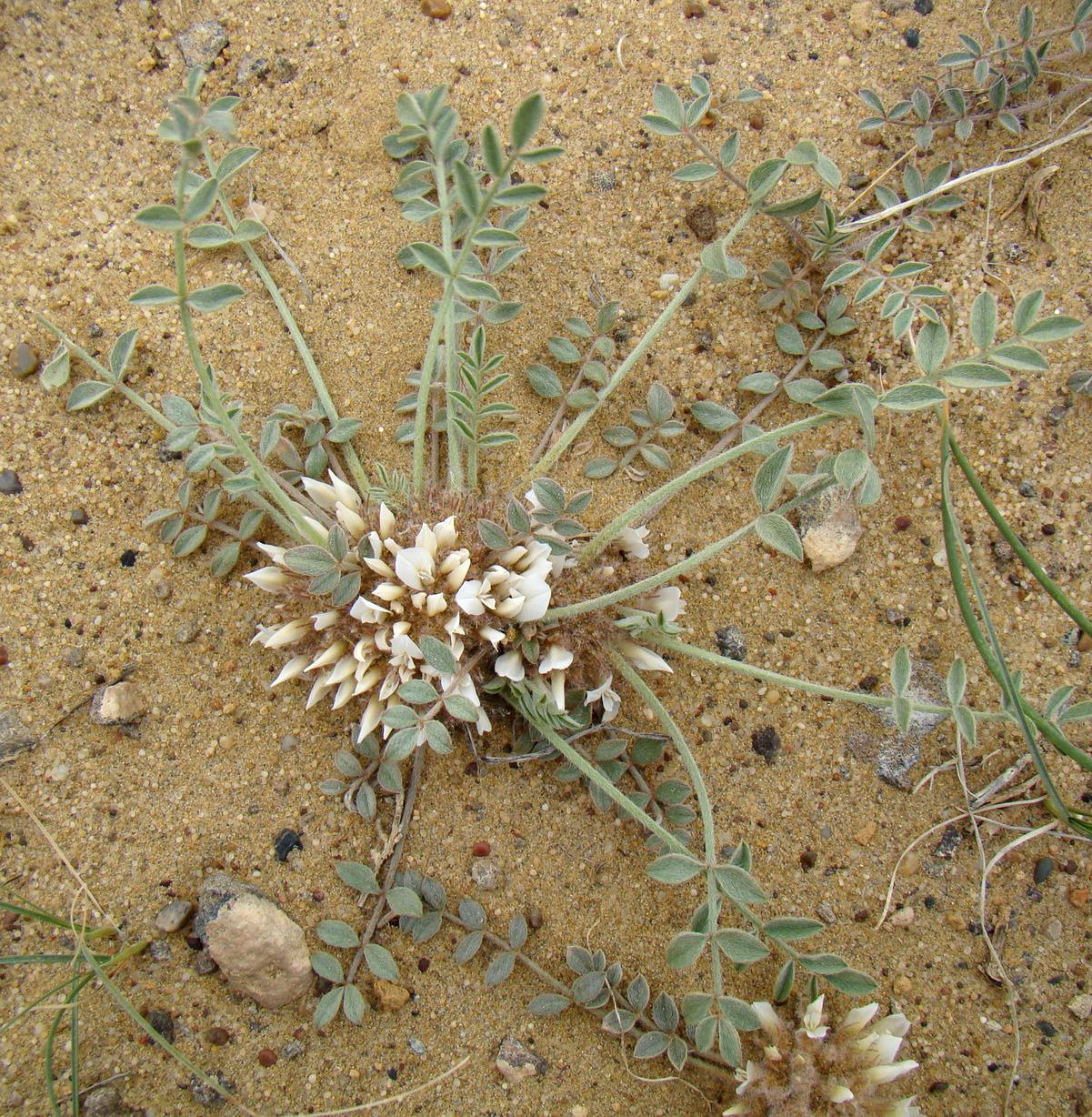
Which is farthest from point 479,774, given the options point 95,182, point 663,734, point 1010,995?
point 95,182

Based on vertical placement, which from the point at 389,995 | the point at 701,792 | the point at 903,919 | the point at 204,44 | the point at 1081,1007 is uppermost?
the point at 204,44

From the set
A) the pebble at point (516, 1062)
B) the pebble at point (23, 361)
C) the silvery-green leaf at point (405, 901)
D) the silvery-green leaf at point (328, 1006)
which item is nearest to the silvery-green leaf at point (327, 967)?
the silvery-green leaf at point (328, 1006)

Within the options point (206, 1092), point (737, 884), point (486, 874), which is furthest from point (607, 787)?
point (206, 1092)

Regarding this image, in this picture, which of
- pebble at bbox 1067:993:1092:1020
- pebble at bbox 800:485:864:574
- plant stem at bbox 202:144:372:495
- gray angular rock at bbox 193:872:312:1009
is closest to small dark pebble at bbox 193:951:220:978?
gray angular rock at bbox 193:872:312:1009

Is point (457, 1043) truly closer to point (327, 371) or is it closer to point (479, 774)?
point (479, 774)

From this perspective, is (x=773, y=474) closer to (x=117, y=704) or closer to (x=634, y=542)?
(x=634, y=542)
